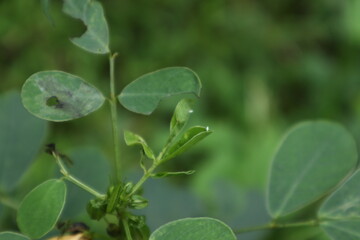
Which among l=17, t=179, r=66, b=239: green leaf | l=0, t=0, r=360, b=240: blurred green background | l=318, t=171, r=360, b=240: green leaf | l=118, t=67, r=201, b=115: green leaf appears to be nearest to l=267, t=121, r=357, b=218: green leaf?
l=318, t=171, r=360, b=240: green leaf

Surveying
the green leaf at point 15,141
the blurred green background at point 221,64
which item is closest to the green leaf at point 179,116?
the green leaf at point 15,141

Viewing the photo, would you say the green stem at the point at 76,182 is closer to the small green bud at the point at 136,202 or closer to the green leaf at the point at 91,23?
the small green bud at the point at 136,202

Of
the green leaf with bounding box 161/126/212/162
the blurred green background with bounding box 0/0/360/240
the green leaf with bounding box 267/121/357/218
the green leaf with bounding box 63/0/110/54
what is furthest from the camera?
the blurred green background with bounding box 0/0/360/240

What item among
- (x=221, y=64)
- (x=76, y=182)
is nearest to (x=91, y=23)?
(x=76, y=182)

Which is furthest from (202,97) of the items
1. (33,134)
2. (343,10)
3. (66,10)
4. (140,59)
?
(66,10)

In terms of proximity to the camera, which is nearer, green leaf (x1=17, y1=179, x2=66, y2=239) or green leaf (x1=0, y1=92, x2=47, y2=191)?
green leaf (x1=17, y1=179, x2=66, y2=239)

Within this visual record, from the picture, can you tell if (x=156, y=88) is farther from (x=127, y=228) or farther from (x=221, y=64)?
(x=221, y=64)

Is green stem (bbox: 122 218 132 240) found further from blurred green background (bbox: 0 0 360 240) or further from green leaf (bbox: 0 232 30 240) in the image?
blurred green background (bbox: 0 0 360 240)
